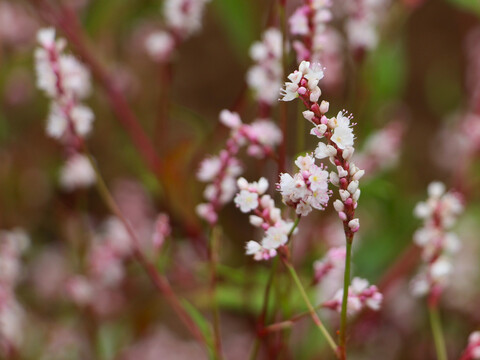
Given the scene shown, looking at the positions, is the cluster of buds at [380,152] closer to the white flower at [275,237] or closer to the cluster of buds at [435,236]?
the cluster of buds at [435,236]

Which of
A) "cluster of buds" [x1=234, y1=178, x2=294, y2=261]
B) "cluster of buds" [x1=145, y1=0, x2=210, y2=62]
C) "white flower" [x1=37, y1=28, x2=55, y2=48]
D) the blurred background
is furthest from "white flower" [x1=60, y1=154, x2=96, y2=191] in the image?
"cluster of buds" [x1=234, y1=178, x2=294, y2=261]

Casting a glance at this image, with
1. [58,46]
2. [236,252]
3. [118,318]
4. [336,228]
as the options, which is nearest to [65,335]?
[118,318]

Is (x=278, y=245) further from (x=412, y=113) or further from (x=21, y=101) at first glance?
(x=412, y=113)

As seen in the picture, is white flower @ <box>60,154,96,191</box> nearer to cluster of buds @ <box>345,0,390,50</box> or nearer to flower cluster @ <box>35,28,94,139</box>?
flower cluster @ <box>35,28,94,139</box>

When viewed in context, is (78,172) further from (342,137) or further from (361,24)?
(342,137)

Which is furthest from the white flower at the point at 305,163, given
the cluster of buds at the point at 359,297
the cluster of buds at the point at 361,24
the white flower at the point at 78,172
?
the white flower at the point at 78,172
